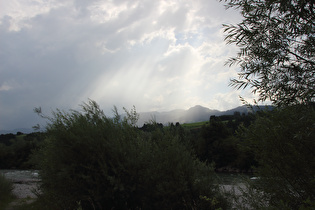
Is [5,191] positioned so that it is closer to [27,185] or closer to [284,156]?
[27,185]

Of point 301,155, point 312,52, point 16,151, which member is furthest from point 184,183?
point 16,151

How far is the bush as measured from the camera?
21.8 feet

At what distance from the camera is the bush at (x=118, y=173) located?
665 cm

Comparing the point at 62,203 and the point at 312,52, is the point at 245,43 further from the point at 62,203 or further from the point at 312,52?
the point at 62,203

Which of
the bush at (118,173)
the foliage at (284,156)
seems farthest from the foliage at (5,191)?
the foliage at (284,156)

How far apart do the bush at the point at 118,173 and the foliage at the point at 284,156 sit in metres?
1.68

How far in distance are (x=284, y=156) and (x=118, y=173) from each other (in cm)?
444

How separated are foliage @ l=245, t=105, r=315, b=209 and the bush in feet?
5.51

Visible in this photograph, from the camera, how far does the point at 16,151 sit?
200 feet

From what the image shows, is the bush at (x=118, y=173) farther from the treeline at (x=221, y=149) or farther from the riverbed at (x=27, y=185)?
the treeline at (x=221, y=149)

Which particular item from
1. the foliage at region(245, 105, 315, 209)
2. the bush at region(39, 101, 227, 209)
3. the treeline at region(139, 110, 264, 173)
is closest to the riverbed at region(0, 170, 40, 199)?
the bush at region(39, 101, 227, 209)

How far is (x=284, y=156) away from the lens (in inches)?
202

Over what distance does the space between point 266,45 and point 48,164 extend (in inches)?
277

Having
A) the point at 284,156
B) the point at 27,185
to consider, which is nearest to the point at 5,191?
the point at 27,185
